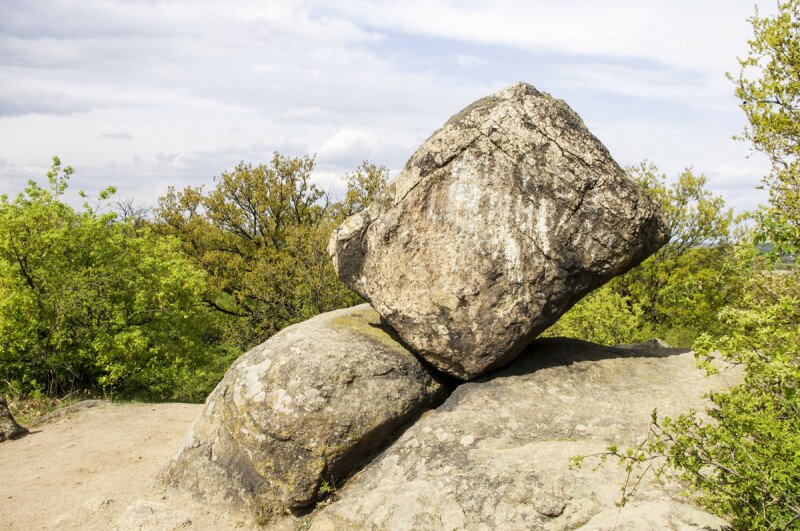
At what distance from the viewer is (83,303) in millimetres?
18312

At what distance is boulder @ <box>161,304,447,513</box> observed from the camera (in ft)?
31.8

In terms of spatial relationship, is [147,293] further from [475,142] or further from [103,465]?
[475,142]

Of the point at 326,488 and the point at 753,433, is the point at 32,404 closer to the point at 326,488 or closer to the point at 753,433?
the point at 326,488

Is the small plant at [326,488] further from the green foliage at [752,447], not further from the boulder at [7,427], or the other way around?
the boulder at [7,427]

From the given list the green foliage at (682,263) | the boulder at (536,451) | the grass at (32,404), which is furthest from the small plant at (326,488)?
the green foliage at (682,263)

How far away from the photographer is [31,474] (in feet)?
41.1

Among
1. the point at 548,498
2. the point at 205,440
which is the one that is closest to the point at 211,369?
the point at 205,440

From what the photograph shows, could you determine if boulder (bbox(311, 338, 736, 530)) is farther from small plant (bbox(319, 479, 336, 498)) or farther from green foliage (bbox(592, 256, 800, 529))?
green foliage (bbox(592, 256, 800, 529))

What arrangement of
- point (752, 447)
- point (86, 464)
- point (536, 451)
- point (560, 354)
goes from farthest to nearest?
point (86, 464) < point (560, 354) < point (536, 451) < point (752, 447)

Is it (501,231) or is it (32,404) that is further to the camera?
(32,404)

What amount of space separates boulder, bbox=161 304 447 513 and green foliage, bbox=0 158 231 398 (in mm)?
9075

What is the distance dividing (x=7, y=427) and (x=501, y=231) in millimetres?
12195

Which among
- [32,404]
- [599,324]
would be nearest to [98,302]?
[32,404]

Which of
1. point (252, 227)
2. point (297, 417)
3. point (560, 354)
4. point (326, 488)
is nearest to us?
point (297, 417)
